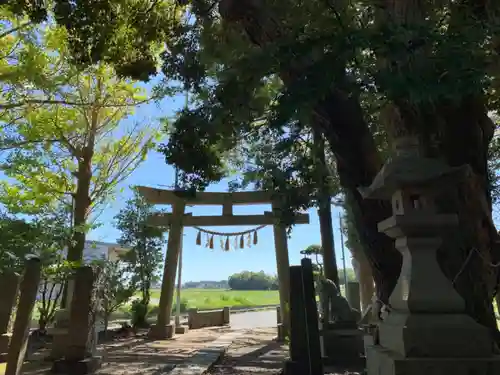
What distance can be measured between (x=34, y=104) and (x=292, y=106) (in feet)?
24.8

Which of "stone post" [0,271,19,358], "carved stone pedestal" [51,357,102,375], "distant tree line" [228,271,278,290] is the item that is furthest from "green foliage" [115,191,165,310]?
"distant tree line" [228,271,278,290]

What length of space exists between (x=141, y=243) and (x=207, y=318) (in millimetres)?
4386

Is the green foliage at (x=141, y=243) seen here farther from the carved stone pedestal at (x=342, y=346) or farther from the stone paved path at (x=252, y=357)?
the carved stone pedestal at (x=342, y=346)

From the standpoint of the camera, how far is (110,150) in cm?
1217

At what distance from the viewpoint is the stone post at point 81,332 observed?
5777 millimetres

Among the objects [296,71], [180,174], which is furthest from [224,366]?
[296,71]

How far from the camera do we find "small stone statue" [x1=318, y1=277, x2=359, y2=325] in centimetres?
765

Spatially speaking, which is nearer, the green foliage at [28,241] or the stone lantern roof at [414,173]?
the stone lantern roof at [414,173]

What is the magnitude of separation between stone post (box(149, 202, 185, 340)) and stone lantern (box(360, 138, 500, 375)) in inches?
391

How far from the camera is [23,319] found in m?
4.88

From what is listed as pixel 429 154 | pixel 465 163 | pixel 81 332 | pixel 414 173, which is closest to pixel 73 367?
pixel 81 332

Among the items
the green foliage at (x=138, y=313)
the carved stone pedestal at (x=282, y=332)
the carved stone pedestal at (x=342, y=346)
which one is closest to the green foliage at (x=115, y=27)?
the carved stone pedestal at (x=342, y=346)

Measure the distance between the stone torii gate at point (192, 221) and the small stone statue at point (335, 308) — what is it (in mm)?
4092

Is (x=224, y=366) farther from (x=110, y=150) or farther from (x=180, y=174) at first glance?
(x=110, y=150)
